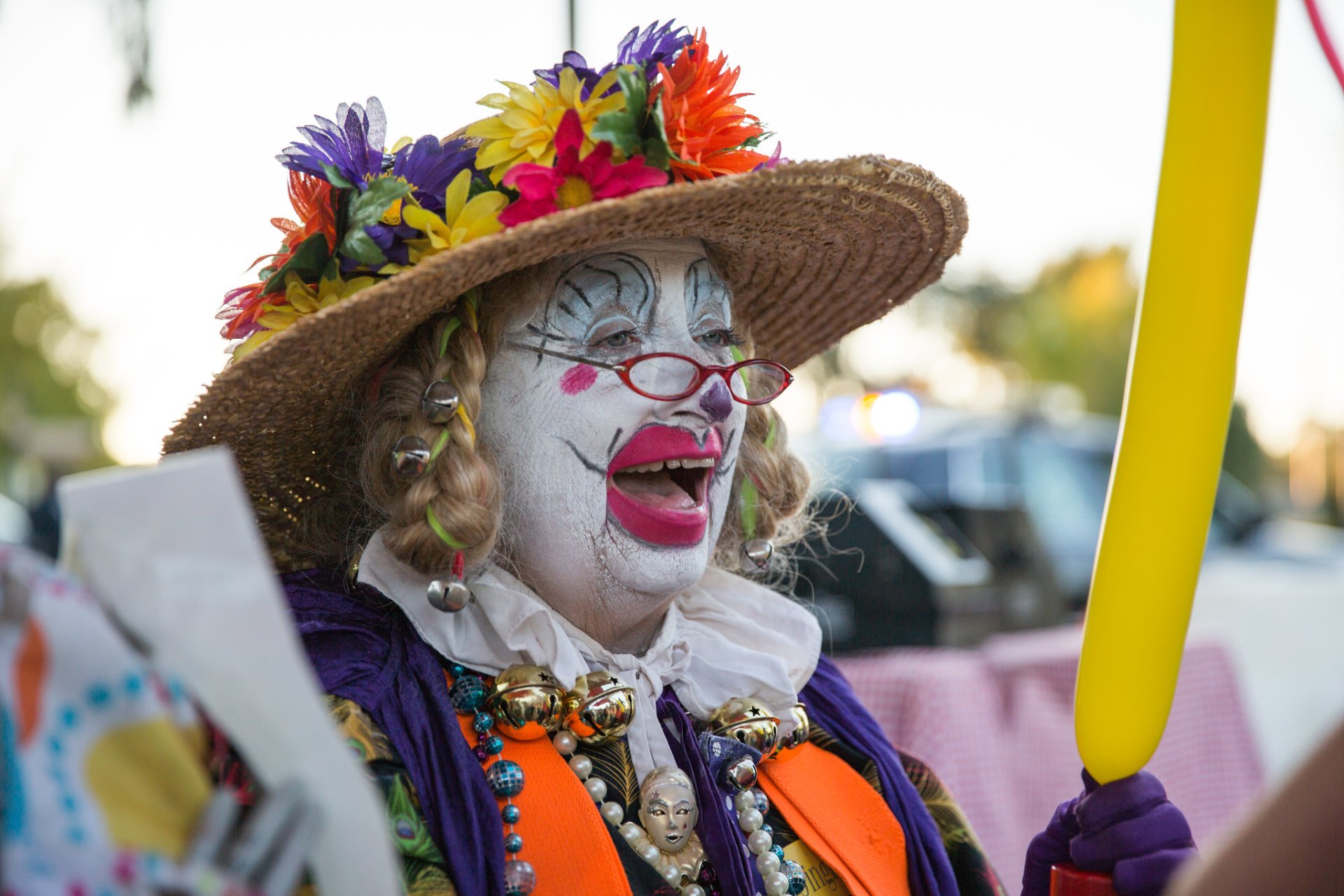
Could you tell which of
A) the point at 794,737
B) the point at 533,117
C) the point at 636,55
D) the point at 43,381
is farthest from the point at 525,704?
the point at 43,381

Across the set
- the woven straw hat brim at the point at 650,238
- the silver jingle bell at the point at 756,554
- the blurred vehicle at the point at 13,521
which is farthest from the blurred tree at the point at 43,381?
the silver jingle bell at the point at 756,554

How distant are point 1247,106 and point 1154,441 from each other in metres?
0.34

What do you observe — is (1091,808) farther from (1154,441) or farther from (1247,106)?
(1247,106)

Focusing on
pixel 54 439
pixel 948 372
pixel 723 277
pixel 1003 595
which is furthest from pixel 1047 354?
pixel 723 277

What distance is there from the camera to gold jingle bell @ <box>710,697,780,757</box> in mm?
1600

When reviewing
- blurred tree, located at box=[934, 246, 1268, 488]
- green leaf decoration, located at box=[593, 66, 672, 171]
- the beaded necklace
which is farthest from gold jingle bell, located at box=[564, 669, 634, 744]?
blurred tree, located at box=[934, 246, 1268, 488]

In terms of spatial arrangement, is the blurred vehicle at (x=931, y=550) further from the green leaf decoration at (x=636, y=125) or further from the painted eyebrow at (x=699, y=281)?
the green leaf decoration at (x=636, y=125)

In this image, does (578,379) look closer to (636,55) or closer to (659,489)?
(659,489)

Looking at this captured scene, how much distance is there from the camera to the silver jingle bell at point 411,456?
1490 millimetres

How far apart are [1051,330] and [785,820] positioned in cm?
2403

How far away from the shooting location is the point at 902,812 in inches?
66.7

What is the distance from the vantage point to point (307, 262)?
1523 mm

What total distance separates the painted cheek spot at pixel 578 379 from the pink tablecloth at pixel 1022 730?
1.56 metres

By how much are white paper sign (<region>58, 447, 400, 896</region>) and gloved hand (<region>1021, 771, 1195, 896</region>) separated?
0.83 meters
